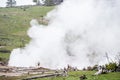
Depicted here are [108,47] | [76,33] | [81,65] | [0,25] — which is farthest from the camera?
[0,25]

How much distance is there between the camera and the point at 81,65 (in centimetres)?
5794

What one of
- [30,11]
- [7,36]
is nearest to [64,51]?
[7,36]

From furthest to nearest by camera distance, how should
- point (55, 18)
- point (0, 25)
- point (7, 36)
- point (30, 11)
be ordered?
1. point (30, 11)
2. point (0, 25)
3. point (7, 36)
4. point (55, 18)

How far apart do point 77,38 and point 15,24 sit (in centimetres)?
5673

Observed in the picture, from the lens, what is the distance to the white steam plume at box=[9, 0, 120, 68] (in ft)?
198

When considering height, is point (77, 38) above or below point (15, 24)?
below

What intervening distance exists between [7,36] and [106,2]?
43.6 m

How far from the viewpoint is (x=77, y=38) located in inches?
2576

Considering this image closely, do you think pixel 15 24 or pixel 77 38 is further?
pixel 15 24

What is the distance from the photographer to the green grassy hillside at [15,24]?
9512cm

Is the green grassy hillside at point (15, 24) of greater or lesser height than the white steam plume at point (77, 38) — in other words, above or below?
above

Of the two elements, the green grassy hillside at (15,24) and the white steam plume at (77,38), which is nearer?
the white steam plume at (77,38)

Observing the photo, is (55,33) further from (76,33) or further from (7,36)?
(7,36)

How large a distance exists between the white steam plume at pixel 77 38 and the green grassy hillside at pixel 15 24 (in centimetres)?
1622
